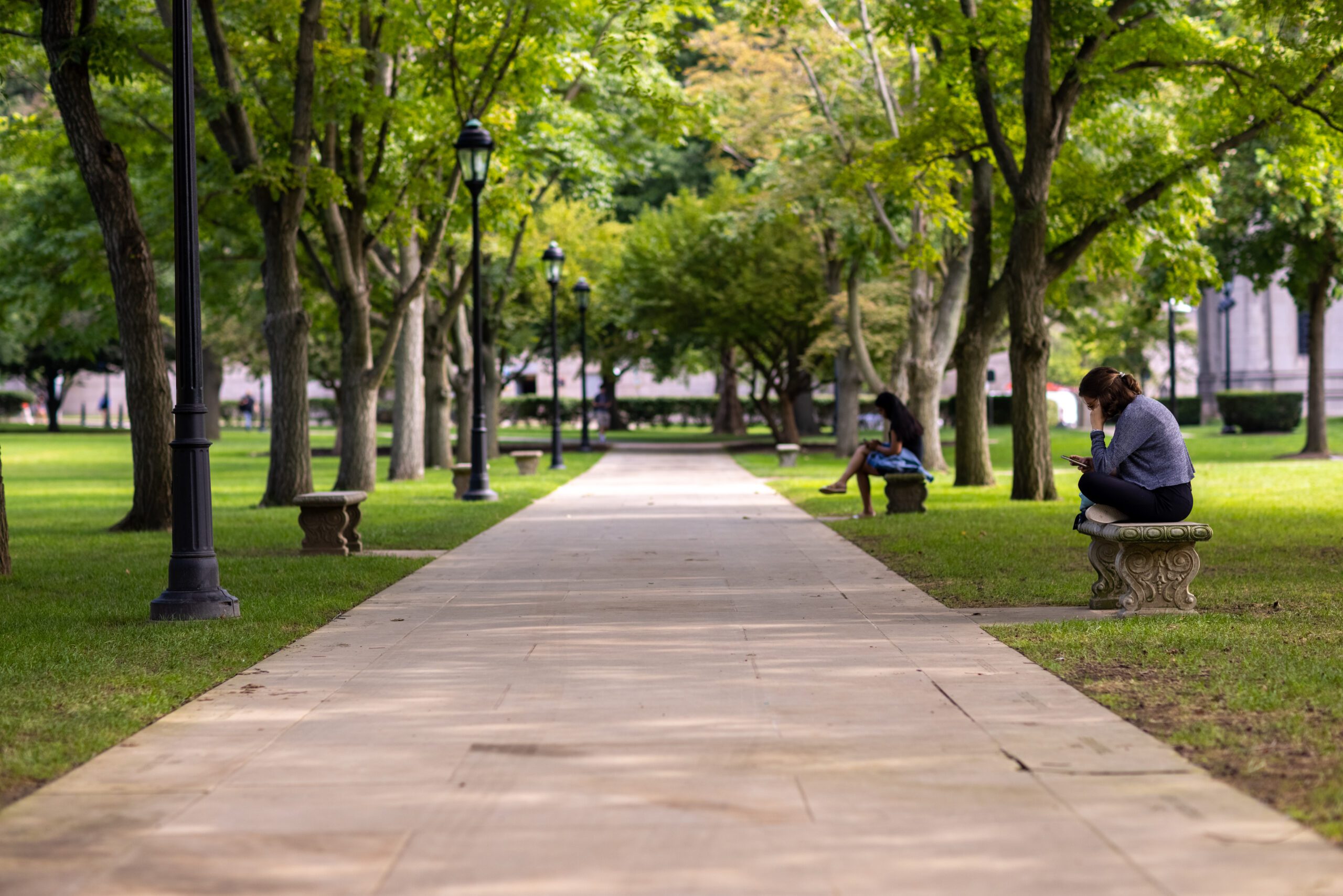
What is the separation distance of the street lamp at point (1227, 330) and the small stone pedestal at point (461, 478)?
27.9 meters

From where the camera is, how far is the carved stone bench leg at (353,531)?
13766 mm

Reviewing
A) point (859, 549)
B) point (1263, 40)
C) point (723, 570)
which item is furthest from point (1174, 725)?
point (1263, 40)

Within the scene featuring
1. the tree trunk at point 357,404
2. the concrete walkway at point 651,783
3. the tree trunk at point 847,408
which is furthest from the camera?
the tree trunk at point 847,408

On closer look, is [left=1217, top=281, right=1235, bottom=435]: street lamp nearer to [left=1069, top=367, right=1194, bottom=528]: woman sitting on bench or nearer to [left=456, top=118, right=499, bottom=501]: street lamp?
[left=456, top=118, right=499, bottom=501]: street lamp

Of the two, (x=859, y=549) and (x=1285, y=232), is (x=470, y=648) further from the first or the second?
(x=1285, y=232)

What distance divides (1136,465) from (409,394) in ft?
63.6

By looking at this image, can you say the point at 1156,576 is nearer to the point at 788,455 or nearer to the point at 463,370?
the point at 788,455

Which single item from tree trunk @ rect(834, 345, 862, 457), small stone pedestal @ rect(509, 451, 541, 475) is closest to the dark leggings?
small stone pedestal @ rect(509, 451, 541, 475)

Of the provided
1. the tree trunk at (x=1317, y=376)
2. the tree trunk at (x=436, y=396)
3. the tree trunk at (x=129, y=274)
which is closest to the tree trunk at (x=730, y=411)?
the tree trunk at (x=436, y=396)

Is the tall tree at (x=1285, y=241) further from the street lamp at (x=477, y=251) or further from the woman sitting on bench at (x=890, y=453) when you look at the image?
the street lamp at (x=477, y=251)

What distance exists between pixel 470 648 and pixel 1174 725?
3856mm

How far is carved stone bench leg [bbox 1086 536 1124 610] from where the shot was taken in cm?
922

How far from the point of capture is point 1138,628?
8242 millimetres

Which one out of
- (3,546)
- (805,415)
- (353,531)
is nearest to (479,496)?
(353,531)
